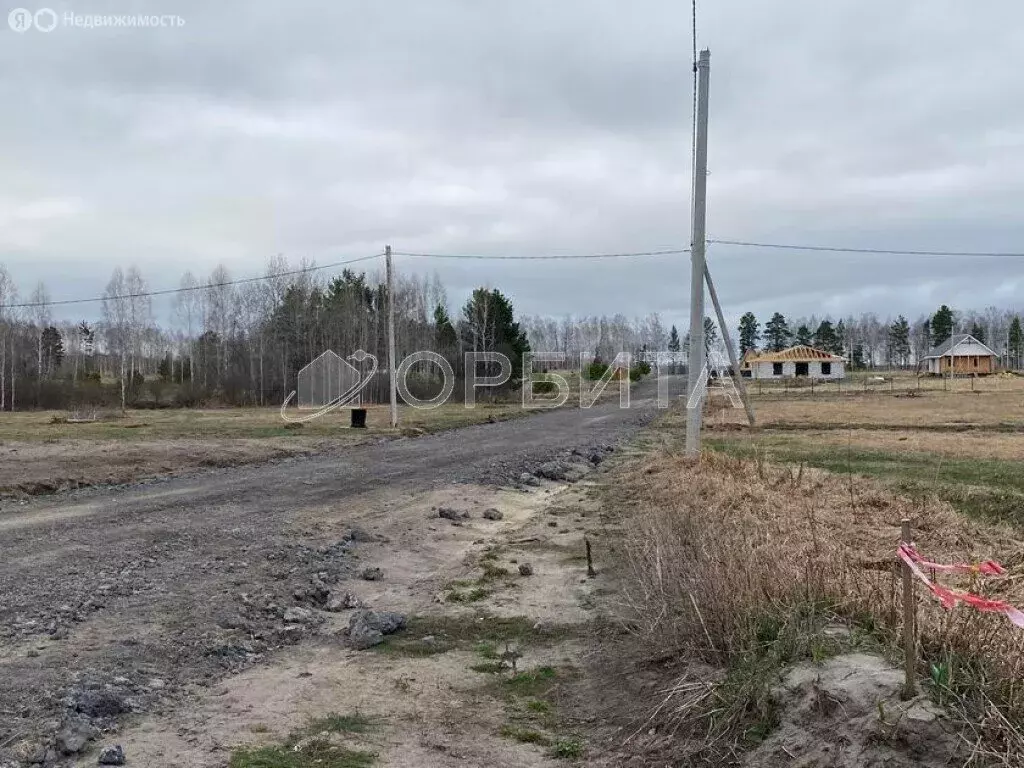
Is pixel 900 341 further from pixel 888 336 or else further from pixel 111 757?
pixel 111 757

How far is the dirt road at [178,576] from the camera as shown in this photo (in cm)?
496

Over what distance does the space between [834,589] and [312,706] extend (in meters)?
3.09

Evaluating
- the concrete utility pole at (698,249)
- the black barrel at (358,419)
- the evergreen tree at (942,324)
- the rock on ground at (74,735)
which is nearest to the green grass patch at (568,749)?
the rock on ground at (74,735)

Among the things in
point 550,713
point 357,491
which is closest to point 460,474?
point 357,491

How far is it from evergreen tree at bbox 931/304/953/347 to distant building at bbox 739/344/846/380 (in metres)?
25.0

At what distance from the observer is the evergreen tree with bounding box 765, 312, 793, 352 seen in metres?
140

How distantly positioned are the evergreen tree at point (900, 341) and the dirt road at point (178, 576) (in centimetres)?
12568

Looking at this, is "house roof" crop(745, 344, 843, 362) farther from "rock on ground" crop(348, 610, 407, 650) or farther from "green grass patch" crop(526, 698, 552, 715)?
"green grass patch" crop(526, 698, 552, 715)

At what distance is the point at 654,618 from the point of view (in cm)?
547

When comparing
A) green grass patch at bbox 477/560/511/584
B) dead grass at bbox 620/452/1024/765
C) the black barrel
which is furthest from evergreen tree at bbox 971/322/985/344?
green grass patch at bbox 477/560/511/584

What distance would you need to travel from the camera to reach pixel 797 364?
102125 millimetres

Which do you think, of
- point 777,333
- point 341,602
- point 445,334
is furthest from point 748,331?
point 341,602

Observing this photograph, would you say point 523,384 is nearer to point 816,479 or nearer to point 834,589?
point 816,479

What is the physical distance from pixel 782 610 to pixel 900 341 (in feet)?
447
